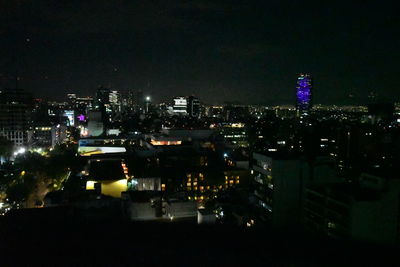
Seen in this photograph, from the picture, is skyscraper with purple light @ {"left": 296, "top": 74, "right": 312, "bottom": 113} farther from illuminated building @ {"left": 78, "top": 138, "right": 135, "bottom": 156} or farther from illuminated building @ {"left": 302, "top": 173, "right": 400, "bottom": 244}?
illuminated building @ {"left": 302, "top": 173, "right": 400, "bottom": 244}

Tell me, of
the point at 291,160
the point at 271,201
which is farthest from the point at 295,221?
the point at 291,160

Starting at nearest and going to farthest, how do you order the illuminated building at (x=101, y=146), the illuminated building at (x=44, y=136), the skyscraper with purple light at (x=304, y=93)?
the illuminated building at (x=101, y=146) < the illuminated building at (x=44, y=136) < the skyscraper with purple light at (x=304, y=93)

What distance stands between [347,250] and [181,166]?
970 cm

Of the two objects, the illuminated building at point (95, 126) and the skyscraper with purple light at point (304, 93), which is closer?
the illuminated building at point (95, 126)

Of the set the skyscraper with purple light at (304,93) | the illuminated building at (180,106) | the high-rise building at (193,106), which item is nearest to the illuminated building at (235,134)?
the high-rise building at (193,106)

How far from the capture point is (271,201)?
6.83m

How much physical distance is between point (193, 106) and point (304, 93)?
14196 millimetres

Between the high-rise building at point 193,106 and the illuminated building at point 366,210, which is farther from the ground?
the high-rise building at point 193,106

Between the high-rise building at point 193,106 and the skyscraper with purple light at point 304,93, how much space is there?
12489mm

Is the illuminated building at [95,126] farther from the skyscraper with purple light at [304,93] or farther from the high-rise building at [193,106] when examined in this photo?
the skyscraper with purple light at [304,93]

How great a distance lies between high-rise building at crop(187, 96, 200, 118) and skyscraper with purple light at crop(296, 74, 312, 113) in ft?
41.0

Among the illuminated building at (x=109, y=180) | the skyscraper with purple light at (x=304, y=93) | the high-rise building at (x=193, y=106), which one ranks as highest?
the skyscraper with purple light at (x=304, y=93)

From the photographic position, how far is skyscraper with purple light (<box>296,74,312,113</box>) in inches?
1630

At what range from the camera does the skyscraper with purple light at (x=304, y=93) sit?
41.4m
